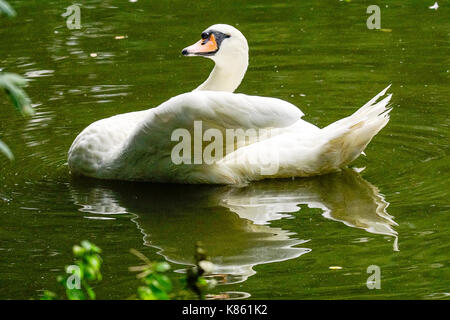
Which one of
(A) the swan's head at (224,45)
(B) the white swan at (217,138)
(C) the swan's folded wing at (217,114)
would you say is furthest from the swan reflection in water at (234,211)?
(A) the swan's head at (224,45)

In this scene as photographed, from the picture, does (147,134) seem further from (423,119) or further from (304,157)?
(423,119)

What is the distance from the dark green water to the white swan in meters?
0.15

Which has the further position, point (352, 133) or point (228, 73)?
point (228, 73)

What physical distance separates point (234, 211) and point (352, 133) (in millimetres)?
1161

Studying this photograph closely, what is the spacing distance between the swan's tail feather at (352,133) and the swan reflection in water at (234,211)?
21 centimetres

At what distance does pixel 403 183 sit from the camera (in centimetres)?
758

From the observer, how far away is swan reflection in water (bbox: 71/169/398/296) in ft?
21.0

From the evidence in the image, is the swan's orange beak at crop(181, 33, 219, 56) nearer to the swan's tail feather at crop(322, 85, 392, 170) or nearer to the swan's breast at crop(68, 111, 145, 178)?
the swan's breast at crop(68, 111, 145, 178)

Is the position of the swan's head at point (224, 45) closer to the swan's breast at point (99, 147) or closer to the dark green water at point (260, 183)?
the swan's breast at point (99, 147)

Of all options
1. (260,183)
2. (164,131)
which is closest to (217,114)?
(164,131)

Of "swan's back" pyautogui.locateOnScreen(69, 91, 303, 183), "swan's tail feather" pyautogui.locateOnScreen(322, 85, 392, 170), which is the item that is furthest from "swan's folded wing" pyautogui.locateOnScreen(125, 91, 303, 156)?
"swan's tail feather" pyautogui.locateOnScreen(322, 85, 392, 170)

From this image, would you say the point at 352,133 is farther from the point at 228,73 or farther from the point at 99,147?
the point at 99,147

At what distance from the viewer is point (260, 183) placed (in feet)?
25.9
